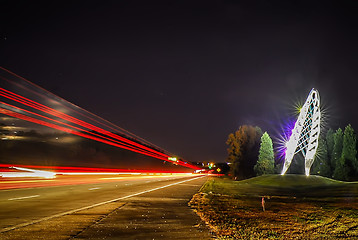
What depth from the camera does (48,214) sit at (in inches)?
441

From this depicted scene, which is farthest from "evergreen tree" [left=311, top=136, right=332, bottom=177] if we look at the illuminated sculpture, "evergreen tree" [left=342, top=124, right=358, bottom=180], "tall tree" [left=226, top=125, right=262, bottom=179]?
"tall tree" [left=226, top=125, right=262, bottom=179]

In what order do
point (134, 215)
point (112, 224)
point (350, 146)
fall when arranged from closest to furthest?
point (112, 224), point (134, 215), point (350, 146)

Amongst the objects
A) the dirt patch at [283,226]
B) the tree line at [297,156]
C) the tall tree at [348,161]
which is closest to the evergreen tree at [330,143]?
the tree line at [297,156]

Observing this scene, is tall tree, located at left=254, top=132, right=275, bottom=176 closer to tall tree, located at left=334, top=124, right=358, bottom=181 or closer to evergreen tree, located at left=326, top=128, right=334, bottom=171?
evergreen tree, located at left=326, top=128, right=334, bottom=171

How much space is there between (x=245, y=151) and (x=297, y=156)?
14.2 m

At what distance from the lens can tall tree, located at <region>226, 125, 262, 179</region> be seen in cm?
8556

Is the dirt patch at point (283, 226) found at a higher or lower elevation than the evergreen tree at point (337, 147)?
lower

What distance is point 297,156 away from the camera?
8725 cm

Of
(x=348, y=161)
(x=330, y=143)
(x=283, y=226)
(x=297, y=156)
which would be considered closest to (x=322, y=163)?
(x=330, y=143)

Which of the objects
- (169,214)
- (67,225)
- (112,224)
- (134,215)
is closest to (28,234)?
(67,225)

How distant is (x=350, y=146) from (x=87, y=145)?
82553 millimetres

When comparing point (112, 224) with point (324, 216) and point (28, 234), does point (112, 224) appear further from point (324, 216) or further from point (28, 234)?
point (324, 216)

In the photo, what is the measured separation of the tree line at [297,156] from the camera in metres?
59.7

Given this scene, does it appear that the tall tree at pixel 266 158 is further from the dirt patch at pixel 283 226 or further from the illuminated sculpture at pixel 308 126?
the dirt patch at pixel 283 226
